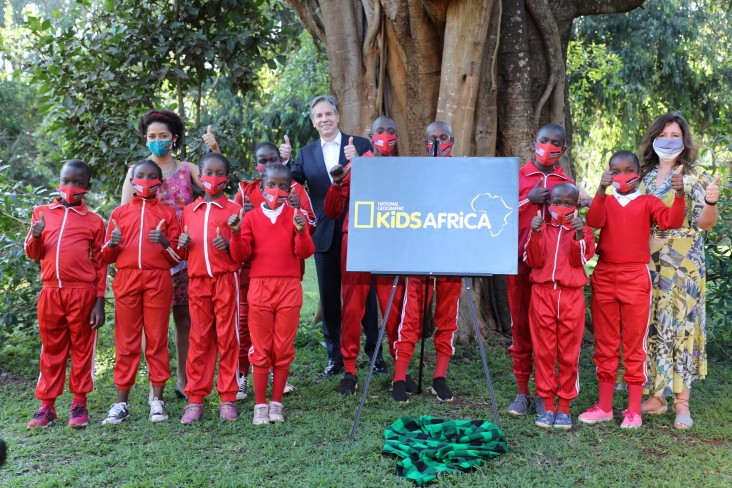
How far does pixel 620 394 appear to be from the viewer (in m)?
5.59

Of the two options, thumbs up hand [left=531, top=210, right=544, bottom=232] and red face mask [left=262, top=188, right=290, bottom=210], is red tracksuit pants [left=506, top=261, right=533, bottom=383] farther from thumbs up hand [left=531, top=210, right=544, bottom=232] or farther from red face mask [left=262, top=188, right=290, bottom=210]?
red face mask [left=262, top=188, right=290, bottom=210]

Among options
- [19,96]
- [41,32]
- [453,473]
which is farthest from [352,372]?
[19,96]

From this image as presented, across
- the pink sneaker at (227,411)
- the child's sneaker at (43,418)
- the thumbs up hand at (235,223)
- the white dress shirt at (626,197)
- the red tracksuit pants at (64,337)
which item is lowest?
the child's sneaker at (43,418)

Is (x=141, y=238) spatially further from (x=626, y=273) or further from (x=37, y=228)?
(x=626, y=273)

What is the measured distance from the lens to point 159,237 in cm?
484

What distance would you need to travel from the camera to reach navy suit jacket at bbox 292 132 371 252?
226 inches

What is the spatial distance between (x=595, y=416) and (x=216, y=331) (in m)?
2.74

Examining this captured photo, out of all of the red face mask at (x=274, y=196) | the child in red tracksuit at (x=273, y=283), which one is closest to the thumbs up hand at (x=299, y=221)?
the child in red tracksuit at (x=273, y=283)

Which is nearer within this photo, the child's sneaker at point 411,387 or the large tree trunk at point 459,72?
the child's sneaker at point 411,387

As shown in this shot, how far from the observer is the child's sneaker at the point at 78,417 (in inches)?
193

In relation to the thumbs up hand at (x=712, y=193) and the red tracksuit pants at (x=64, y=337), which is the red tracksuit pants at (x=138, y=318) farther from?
the thumbs up hand at (x=712, y=193)

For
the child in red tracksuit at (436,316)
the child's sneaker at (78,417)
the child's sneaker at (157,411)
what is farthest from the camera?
the child in red tracksuit at (436,316)

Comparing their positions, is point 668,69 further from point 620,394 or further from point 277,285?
point 277,285

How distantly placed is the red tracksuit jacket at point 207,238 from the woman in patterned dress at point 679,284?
9.82 feet
